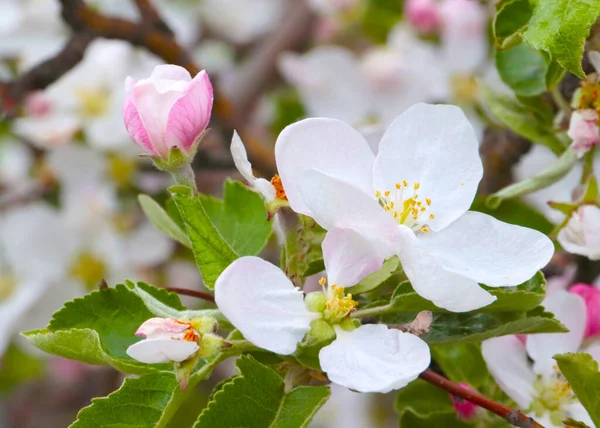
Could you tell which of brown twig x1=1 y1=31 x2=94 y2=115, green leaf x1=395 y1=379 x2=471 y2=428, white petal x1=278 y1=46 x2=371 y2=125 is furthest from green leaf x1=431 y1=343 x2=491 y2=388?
white petal x1=278 y1=46 x2=371 y2=125

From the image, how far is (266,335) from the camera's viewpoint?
20.8 inches

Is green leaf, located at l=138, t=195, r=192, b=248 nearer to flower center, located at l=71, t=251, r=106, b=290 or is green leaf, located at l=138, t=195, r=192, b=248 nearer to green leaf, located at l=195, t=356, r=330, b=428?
green leaf, located at l=195, t=356, r=330, b=428

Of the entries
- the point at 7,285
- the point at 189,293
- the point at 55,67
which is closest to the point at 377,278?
the point at 189,293

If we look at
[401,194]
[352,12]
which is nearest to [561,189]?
[401,194]

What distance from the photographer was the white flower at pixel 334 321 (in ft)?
1.69

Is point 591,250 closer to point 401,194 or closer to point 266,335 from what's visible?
point 401,194

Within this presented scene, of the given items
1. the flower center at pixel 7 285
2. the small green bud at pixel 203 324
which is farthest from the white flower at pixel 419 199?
the flower center at pixel 7 285

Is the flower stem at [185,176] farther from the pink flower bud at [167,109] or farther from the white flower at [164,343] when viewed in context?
the white flower at [164,343]

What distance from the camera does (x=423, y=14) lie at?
1529 millimetres

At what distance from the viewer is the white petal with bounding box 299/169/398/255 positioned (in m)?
0.53

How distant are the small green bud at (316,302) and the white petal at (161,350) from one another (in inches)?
3.9

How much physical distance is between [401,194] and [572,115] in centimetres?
19

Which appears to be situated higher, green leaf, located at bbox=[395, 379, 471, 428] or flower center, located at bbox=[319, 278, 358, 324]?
flower center, located at bbox=[319, 278, 358, 324]

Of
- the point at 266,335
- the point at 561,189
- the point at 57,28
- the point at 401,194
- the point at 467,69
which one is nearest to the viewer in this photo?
the point at 266,335
